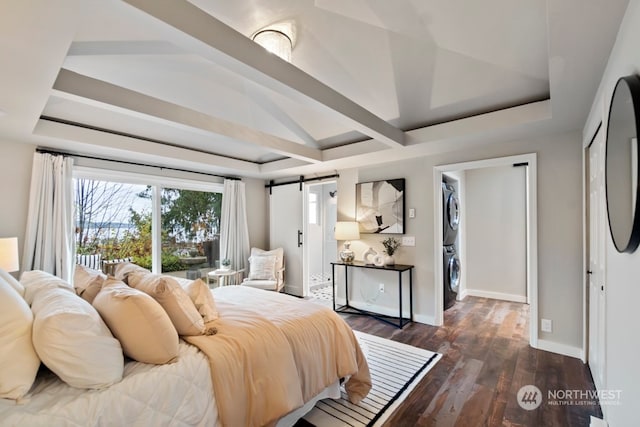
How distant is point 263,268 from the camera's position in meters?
4.95

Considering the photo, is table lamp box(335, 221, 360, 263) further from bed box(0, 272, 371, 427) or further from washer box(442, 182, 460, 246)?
bed box(0, 272, 371, 427)

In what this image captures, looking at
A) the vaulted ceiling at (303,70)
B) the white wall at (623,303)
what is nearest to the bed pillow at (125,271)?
the vaulted ceiling at (303,70)

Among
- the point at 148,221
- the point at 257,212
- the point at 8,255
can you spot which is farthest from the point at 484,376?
the point at 148,221

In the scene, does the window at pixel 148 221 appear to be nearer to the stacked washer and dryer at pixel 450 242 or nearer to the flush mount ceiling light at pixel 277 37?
the flush mount ceiling light at pixel 277 37

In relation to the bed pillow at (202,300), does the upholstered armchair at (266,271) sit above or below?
below

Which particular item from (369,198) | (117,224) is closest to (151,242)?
(117,224)

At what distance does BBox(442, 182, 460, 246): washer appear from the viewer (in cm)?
439

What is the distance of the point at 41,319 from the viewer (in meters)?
1.26

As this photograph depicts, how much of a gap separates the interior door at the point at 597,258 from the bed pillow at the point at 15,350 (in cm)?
318

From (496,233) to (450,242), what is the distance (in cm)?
114

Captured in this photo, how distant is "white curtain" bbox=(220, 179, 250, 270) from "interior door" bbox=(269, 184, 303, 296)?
0.60 metres

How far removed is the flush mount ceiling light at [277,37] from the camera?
6.73 feet

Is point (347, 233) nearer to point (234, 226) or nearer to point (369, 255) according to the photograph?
point (369, 255)

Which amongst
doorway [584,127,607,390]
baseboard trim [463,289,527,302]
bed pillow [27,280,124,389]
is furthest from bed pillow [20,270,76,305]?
baseboard trim [463,289,527,302]
